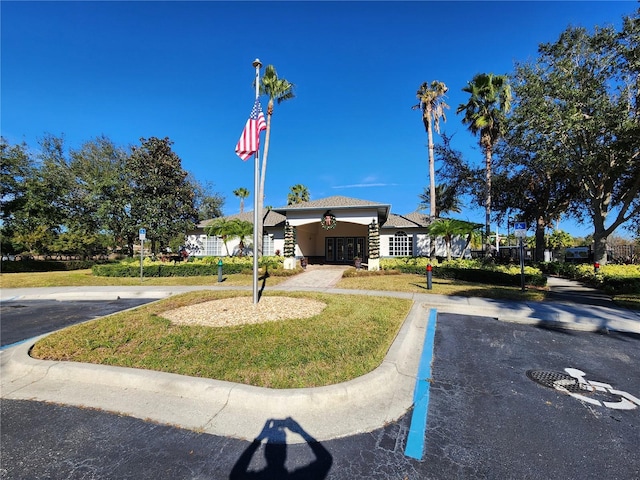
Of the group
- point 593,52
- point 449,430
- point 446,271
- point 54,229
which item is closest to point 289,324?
point 449,430

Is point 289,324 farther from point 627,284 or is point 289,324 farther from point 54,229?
point 54,229

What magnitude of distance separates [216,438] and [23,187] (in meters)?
32.8

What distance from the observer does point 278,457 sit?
8.36 ft

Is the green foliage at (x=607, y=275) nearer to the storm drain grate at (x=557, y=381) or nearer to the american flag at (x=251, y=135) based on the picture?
the storm drain grate at (x=557, y=381)

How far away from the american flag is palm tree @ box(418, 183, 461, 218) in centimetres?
2265

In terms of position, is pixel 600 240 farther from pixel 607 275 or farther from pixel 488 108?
Result: pixel 488 108

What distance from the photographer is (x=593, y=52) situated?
13984 millimetres

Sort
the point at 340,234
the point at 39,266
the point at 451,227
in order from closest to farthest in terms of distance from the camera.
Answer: the point at 451,227, the point at 39,266, the point at 340,234

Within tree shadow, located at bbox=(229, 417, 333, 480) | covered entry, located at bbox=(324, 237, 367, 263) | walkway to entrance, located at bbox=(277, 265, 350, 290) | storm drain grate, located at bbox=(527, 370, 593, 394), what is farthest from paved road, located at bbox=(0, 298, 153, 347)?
covered entry, located at bbox=(324, 237, 367, 263)

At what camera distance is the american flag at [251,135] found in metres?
7.11

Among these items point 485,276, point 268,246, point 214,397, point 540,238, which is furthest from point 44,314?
point 540,238

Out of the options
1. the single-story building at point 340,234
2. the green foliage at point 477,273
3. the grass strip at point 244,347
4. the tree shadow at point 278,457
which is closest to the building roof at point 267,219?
the single-story building at point 340,234

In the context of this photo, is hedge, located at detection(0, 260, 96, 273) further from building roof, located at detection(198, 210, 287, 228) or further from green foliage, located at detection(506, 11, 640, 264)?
green foliage, located at detection(506, 11, 640, 264)

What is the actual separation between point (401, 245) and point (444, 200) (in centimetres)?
1232
